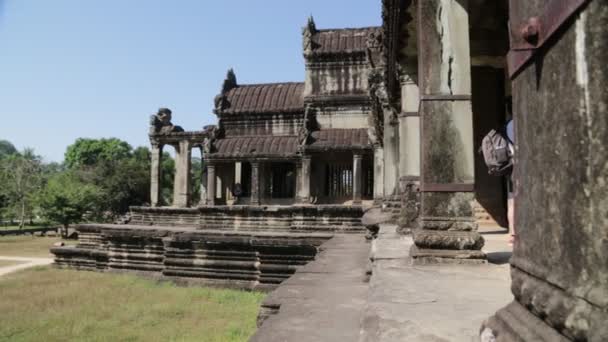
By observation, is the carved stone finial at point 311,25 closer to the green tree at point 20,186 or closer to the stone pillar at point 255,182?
the stone pillar at point 255,182

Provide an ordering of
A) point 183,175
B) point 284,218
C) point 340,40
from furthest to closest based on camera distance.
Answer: point 183,175 < point 340,40 < point 284,218

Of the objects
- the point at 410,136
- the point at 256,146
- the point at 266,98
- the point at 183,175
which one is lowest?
the point at 410,136

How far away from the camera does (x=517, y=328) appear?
3.83 feet

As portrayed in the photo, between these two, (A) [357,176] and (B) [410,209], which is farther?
(A) [357,176]

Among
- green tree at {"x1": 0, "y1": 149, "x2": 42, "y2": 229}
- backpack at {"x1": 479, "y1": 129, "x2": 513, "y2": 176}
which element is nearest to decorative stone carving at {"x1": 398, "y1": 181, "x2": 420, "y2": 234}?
backpack at {"x1": 479, "y1": 129, "x2": 513, "y2": 176}

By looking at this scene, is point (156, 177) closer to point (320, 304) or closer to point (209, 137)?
point (209, 137)

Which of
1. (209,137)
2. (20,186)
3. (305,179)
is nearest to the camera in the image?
(305,179)

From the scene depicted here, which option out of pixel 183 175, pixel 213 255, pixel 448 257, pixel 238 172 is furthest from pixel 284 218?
pixel 183 175

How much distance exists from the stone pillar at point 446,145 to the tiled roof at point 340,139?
14.7m

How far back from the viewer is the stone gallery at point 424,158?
92 centimetres

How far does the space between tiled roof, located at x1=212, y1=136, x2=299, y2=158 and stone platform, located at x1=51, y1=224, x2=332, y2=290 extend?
10149 millimetres

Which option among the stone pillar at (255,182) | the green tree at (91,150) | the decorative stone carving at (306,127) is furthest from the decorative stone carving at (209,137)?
the green tree at (91,150)

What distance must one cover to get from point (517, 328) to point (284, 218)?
1261 centimetres

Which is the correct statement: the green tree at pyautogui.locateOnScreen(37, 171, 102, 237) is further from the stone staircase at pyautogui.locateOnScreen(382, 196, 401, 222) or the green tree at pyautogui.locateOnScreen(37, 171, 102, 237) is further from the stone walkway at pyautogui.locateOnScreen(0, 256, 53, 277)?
the stone staircase at pyautogui.locateOnScreen(382, 196, 401, 222)
